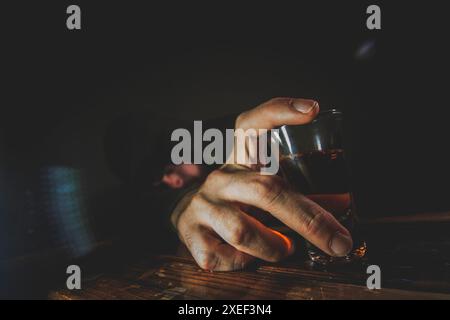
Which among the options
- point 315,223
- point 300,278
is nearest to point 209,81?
point 315,223

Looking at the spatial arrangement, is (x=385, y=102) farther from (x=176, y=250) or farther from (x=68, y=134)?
(x=68, y=134)

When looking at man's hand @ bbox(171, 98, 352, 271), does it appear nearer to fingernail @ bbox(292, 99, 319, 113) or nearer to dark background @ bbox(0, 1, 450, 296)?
fingernail @ bbox(292, 99, 319, 113)

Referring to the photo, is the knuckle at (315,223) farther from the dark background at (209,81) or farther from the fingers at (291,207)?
the dark background at (209,81)

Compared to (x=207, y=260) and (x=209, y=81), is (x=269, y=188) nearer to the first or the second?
(x=207, y=260)

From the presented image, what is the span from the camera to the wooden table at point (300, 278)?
0.58 m

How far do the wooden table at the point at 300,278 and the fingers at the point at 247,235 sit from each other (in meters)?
0.03

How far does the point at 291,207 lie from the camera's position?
81 centimetres

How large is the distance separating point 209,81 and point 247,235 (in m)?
2.53

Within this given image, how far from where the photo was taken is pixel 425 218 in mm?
1027

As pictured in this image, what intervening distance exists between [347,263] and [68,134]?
10.9ft

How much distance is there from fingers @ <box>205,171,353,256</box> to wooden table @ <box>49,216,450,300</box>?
7 centimetres

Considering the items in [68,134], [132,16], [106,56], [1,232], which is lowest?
[1,232]

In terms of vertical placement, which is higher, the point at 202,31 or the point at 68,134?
the point at 202,31
